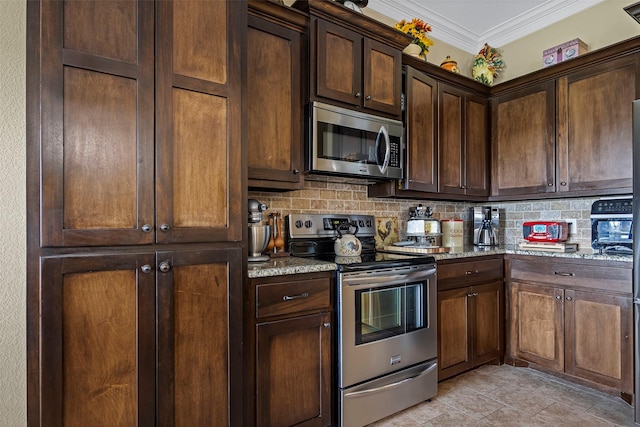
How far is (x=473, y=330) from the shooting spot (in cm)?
274

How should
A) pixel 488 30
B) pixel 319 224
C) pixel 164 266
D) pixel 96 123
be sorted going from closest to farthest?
pixel 96 123 < pixel 164 266 < pixel 319 224 < pixel 488 30

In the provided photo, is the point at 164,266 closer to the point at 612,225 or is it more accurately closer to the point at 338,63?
the point at 338,63

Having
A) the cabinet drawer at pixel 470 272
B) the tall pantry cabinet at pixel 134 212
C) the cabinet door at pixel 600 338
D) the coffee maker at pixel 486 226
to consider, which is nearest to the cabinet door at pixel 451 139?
the coffee maker at pixel 486 226

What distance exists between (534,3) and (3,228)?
4125mm

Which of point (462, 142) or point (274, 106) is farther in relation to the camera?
point (462, 142)

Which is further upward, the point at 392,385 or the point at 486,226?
the point at 486,226

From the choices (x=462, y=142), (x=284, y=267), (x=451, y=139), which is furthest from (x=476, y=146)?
(x=284, y=267)

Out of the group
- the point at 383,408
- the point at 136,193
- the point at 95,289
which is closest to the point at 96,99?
the point at 136,193

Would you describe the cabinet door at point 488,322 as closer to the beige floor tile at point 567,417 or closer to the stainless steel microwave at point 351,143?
the beige floor tile at point 567,417

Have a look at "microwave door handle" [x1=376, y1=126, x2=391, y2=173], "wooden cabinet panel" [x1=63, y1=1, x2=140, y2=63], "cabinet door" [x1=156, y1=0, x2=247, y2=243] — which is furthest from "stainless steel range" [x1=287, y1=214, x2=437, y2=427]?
"wooden cabinet panel" [x1=63, y1=1, x2=140, y2=63]

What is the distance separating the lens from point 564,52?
3.03 m

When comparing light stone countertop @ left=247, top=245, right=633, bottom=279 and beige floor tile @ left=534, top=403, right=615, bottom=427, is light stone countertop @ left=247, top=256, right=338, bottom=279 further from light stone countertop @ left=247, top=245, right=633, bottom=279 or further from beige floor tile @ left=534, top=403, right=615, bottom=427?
beige floor tile @ left=534, top=403, right=615, bottom=427

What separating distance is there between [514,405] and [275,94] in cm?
248

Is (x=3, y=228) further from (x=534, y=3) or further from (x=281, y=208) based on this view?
(x=534, y=3)
